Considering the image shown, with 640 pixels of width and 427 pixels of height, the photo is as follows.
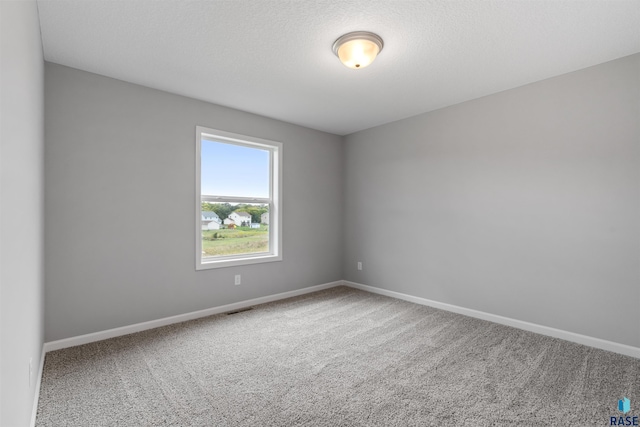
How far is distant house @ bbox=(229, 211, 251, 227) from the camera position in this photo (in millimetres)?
3922

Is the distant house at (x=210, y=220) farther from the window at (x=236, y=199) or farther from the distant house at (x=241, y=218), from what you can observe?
the distant house at (x=241, y=218)

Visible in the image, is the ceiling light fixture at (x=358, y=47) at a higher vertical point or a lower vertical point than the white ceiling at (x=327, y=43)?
lower

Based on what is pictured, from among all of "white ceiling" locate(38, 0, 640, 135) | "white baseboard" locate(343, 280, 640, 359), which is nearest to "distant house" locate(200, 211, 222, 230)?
"white ceiling" locate(38, 0, 640, 135)

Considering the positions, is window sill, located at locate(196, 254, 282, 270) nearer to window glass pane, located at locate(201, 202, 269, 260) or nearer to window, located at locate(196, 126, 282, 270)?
window, located at locate(196, 126, 282, 270)

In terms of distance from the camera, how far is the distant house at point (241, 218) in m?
3.92

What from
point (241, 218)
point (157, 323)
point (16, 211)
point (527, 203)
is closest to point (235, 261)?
point (241, 218)

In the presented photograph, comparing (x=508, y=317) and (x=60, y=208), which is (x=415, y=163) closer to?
(x=508, y=317)

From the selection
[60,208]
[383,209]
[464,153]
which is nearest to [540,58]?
[464,153]

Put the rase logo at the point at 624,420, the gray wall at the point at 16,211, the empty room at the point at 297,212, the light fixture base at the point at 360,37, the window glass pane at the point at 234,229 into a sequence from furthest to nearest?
the window glass pane at the point at 234,229 < the light fixture base at the point at 360,37 < the empty room at the point at 297,212 < the rase logo at the point at 624,420 < the gray wall at the point at 16,211

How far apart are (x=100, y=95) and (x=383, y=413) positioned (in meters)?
3.51

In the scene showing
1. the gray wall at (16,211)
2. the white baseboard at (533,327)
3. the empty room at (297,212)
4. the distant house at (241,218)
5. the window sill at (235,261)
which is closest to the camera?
the gray wall at (16,211)

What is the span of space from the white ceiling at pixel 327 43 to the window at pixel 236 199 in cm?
70

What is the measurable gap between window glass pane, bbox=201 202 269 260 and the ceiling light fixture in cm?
231

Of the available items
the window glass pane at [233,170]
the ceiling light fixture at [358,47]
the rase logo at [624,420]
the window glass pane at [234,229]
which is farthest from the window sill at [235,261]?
the rase logo at [624,420]
